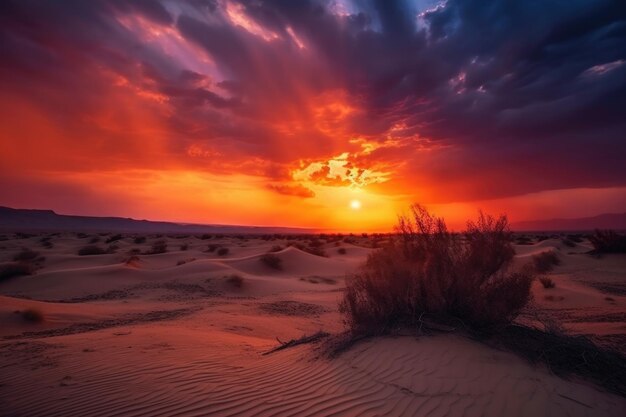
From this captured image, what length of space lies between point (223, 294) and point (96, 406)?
10.4 metres

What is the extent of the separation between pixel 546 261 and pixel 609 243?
4.76m

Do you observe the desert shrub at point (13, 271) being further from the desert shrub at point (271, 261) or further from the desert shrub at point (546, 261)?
the desert shrub at point (546, 261)

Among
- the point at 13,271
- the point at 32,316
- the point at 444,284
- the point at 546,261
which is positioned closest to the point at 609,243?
the point at 546,261

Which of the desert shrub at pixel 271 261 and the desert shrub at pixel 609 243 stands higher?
the desert shrub at pixel 609 243

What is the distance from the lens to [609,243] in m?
21.1

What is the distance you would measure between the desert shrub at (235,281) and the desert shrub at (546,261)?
571 inches

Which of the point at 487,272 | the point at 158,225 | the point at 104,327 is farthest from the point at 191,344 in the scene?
the point at 158,225

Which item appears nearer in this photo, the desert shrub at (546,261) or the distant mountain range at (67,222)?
the desert shrub at (546,261)

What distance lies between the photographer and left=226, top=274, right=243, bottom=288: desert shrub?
1583cm

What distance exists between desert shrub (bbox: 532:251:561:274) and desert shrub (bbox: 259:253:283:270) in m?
13.5

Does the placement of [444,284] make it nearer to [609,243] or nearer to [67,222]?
[609,243]

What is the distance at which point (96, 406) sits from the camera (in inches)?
179

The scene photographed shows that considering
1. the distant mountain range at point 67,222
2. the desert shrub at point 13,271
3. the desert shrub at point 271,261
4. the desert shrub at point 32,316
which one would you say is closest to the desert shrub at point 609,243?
the desert shrub at point 271,261

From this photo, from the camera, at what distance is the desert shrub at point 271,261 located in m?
21.6
